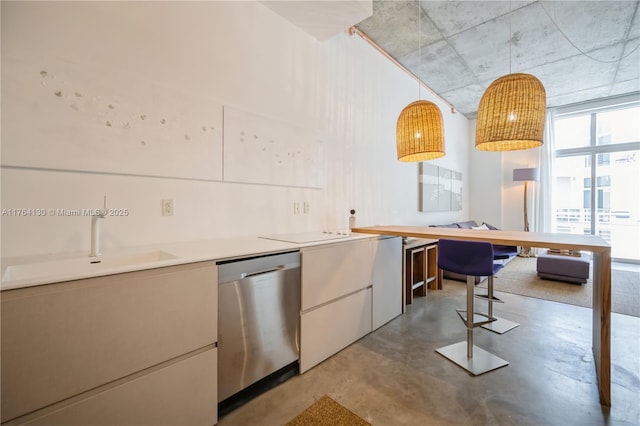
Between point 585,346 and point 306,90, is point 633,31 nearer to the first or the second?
point 585,346

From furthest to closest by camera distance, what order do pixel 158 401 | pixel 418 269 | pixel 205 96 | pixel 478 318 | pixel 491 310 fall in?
pixel 418 269
pixel 478 318
pixel 491 310
pixel 205 96
pixel 158 401

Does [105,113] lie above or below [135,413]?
above

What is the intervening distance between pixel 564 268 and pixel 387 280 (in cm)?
330

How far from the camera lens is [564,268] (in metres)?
3.93

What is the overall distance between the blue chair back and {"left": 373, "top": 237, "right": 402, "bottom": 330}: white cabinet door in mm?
561

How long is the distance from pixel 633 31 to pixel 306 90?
4145 millimetres

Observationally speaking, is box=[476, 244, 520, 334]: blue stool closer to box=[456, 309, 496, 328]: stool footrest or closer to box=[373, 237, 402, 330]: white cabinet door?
box=[456, 309, 496, 328]: stool footrest

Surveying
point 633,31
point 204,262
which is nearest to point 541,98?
point 204,262

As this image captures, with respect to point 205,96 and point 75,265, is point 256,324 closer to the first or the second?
point 75,265

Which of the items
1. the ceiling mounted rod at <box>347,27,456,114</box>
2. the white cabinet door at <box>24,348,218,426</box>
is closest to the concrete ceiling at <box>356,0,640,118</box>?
the ceiling mounted rod at <box>347,27,456,114</box>

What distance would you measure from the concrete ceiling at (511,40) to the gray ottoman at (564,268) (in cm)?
294

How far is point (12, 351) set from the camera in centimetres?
86

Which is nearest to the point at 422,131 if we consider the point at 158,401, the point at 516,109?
the point at 516,109

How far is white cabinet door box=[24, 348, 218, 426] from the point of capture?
39.3 inches
